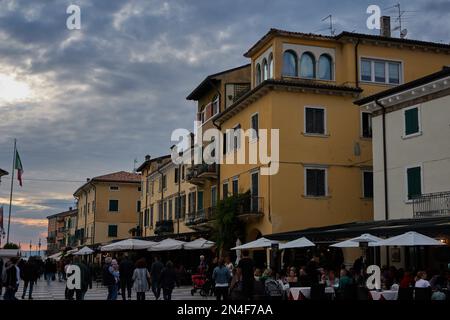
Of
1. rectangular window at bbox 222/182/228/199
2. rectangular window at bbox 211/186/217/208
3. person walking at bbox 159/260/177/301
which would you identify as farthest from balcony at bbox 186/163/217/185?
person walking at bbox 159/260/177/301

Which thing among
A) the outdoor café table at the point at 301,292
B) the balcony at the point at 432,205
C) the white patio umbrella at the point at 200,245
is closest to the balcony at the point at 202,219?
the white patio umbrella at the point at 200,245

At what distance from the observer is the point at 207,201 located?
1567 inches

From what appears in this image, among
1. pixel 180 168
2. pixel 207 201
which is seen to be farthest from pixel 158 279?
pixel 180 168

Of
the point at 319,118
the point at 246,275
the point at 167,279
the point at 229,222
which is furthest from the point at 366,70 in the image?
the point at 246,275

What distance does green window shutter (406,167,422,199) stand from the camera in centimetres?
2383

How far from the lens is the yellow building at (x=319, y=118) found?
29812mm

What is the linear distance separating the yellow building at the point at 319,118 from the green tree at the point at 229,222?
543 mm

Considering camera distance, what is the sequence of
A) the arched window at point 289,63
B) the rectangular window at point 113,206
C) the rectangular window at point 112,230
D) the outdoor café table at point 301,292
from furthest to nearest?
1. the rectangular window at point 113,206
2. the rectangular window at point 112,230
3. the arched window at point 289,63
4. the outdoor café table at point 301,292

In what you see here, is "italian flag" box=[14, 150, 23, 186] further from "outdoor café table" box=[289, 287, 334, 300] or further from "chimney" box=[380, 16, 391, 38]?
"outdoor café table" box=[289, 287, 334, 300]

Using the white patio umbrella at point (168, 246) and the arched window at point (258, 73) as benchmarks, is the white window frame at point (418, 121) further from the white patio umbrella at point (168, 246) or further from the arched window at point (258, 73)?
the white patio umbrella at point (168, 246)

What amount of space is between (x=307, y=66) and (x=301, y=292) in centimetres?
1723

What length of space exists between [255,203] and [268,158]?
7.61 feet
